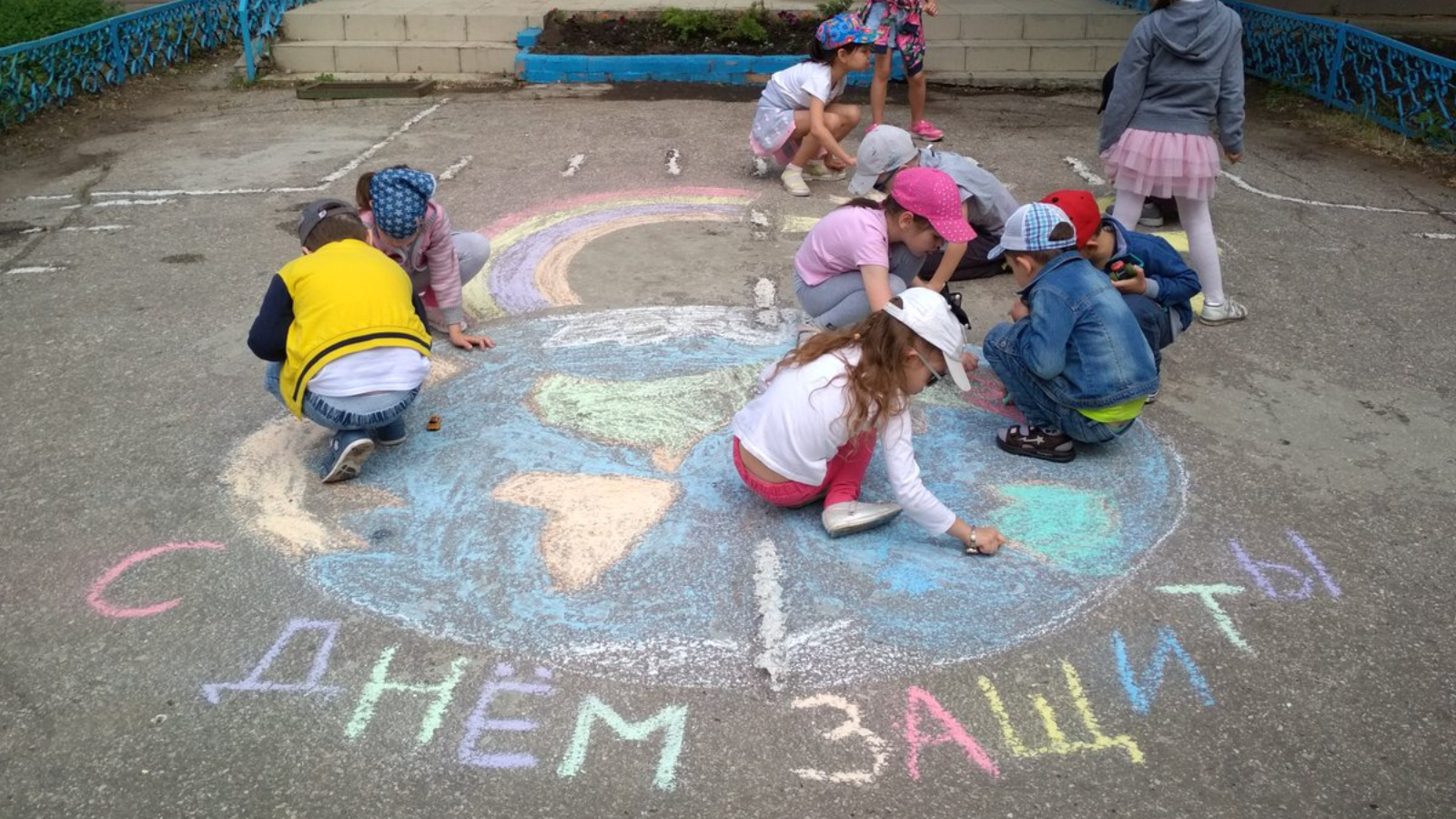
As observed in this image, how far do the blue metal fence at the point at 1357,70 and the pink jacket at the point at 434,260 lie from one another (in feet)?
22.1

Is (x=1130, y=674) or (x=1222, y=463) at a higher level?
(x=1222, y=463)

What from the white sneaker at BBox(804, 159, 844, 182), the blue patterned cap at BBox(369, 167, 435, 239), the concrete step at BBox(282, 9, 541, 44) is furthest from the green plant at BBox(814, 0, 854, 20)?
the blue patterned cap at BBox(369, 167, 435, 239)

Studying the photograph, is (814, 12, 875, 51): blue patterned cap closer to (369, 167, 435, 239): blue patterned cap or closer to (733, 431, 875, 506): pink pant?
(369, 167, 435, 239): blue patterned cap

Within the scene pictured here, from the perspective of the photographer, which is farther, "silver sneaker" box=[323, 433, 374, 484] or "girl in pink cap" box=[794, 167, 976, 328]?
"girl in pink cap" box=[794, 167, 976, 328]

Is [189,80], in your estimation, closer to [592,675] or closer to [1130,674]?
[592,675]

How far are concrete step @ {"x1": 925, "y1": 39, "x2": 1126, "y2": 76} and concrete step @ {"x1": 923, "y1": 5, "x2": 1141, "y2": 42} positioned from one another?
20 cm

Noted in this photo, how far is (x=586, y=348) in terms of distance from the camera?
4.58 m

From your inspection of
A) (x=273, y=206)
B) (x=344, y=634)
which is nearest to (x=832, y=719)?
(x=344, y=634)

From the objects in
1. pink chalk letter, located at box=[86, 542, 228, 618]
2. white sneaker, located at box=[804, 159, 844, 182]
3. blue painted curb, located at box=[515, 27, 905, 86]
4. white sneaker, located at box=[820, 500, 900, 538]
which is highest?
blue painted curb, located at box=[515, 27, 905, 86]

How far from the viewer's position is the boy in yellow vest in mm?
3455

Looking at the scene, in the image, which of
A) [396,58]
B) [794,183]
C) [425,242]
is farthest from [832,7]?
[425,242]

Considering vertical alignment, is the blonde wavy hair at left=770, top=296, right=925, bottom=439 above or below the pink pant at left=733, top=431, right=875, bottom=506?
above

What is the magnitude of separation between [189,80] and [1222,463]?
8.92 metres

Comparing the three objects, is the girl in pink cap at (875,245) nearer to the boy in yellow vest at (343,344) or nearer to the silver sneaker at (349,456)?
the boy in yellow vest at (343,344)
